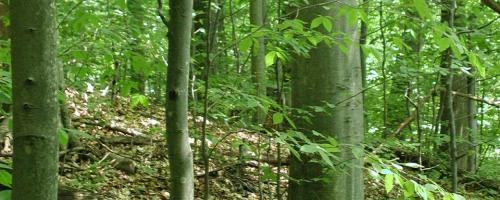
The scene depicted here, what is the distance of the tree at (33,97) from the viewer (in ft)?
3.13

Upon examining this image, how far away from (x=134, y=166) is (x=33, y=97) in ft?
13.9

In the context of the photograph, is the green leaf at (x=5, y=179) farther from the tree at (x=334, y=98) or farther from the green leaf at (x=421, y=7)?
the tree at (x=334, y=98)

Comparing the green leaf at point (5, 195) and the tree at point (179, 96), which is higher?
the tree at point (179, 96)

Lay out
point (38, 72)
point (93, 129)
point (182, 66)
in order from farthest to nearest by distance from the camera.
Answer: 1. point (93, 129)
2. point (182, 66)
3. point (38, 72)

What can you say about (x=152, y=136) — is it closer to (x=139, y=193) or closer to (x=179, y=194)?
(x=139, y=193)

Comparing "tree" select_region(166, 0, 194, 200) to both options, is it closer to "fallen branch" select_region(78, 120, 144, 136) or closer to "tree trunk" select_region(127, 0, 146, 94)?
"tree trunk" select_region(127, 0, 146, 94)

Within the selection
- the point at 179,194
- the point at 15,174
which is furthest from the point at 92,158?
the point at 15,174

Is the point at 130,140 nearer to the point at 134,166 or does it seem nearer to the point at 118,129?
the point at 118,129

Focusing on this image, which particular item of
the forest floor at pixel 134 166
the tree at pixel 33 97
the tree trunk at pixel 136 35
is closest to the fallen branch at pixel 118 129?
the forest floor at pixel 134 166

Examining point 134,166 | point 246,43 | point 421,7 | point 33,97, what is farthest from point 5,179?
point 134,166

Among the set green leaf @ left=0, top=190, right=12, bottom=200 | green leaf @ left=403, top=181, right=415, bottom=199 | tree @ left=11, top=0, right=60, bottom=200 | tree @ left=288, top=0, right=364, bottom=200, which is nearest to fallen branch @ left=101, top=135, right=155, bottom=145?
tree @ left=288, top=0, right=364, bottom=200

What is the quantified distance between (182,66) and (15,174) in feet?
2.71

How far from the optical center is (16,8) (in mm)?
966

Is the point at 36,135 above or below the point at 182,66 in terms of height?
below
